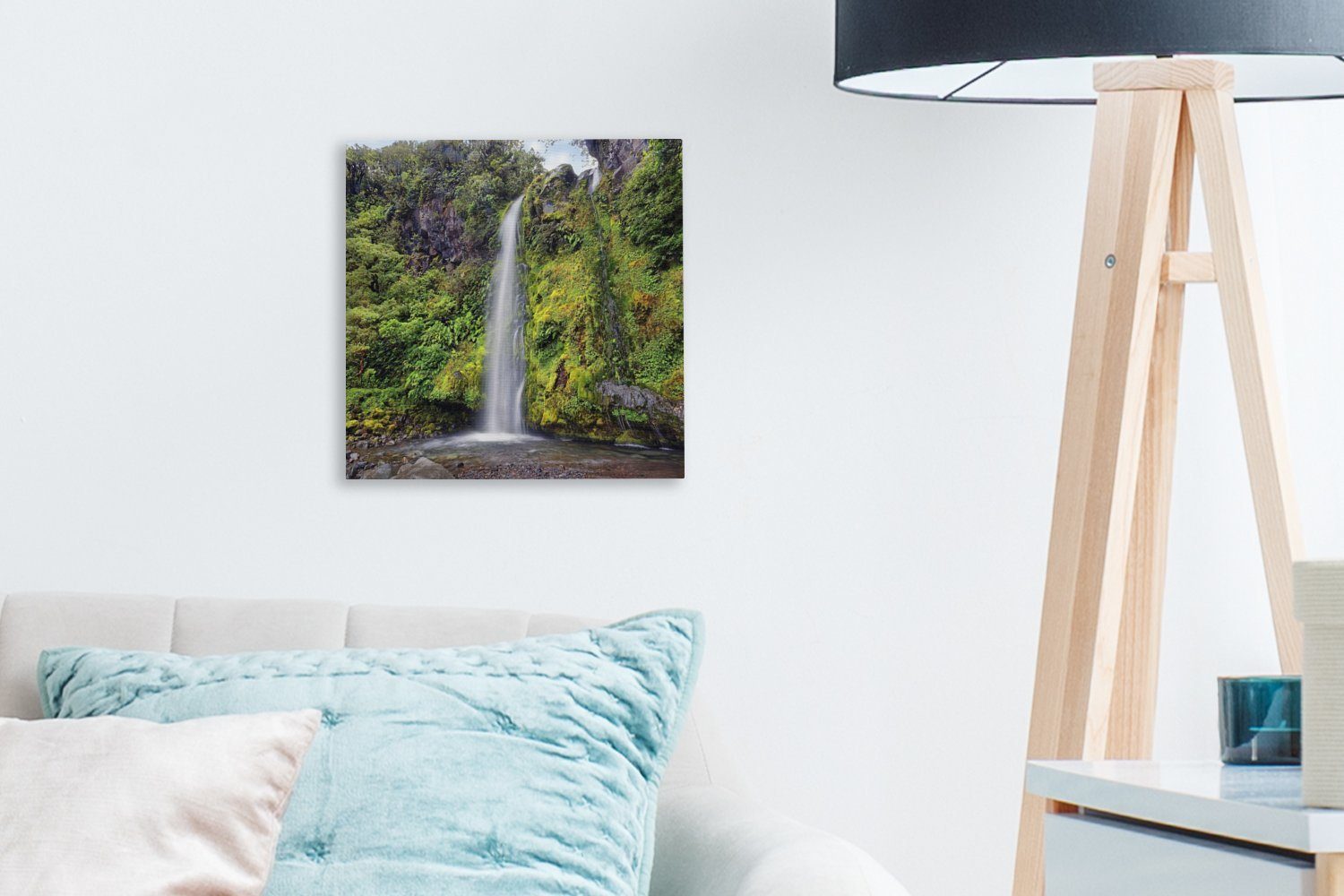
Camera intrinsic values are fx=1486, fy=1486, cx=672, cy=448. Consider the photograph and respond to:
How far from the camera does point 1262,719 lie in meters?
1.29

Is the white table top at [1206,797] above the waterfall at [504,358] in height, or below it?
below

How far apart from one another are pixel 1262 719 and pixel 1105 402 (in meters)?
0.54

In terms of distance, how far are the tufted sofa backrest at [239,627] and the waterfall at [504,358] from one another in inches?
18.8

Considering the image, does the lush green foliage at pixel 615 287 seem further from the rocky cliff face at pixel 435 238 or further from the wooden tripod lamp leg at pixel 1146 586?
the wooden tripod lamp leg at pixel 1146 586

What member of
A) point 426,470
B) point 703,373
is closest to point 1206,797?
point 703,373

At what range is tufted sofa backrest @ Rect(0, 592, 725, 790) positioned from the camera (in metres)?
1.71

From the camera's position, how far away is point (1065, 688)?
5.79 feet

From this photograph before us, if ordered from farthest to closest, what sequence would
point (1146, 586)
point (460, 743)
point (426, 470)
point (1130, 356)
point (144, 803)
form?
point (426, 470) < point (1146, 586) < point (1130, 356) < point (460, 743) < point (144, 803)

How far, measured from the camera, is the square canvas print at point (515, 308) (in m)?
2.20

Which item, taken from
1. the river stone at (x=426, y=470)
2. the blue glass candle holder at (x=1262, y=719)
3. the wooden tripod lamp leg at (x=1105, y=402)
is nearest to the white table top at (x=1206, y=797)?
the blue glass candle holder at (x=1262, y=719)

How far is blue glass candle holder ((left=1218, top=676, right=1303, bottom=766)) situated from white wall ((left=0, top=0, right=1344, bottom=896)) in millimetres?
951

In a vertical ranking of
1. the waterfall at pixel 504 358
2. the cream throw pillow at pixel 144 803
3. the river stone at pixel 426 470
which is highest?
the waterfall at pixel 504 358

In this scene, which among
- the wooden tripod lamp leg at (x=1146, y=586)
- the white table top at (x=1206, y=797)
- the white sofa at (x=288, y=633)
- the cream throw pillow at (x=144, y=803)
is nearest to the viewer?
the white table top at (x=1206, y=797)

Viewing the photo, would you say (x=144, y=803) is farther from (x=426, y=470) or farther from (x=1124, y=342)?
(x=1124, y=342)
